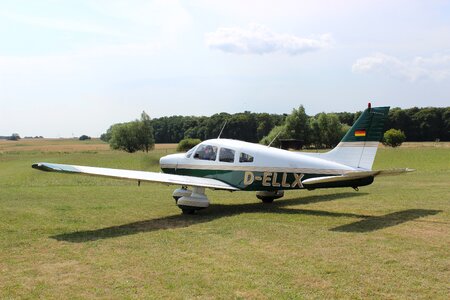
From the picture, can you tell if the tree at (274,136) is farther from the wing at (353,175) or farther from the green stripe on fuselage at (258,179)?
the wing at (353,175)

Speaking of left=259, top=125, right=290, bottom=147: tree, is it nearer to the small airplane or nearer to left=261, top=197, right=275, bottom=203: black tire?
left=261, top=197, right=275, bottom=203: black tire

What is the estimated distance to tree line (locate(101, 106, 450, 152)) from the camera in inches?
3369

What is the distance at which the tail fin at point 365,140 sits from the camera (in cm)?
1182

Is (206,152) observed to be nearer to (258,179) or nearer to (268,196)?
(258,179)

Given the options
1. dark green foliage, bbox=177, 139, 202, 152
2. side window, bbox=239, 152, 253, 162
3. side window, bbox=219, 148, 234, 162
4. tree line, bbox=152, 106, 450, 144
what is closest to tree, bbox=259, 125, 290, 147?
tree line, bbox=152, 106, 450, 144

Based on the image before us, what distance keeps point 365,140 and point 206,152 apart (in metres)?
4.61

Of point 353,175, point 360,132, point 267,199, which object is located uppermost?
point 360,132

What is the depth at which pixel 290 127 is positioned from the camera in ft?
276

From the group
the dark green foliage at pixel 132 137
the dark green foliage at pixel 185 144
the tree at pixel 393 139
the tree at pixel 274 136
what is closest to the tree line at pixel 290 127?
the dark green foliage at pixel 132 137

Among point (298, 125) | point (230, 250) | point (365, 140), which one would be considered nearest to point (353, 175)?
point (365, 140)

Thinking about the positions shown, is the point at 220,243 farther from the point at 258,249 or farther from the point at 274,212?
the point at 274,212

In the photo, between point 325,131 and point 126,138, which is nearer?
point 325,131

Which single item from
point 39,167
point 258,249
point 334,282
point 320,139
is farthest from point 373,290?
point 320,139

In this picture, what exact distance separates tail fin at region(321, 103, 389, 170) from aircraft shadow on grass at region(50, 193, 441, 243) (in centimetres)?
143
